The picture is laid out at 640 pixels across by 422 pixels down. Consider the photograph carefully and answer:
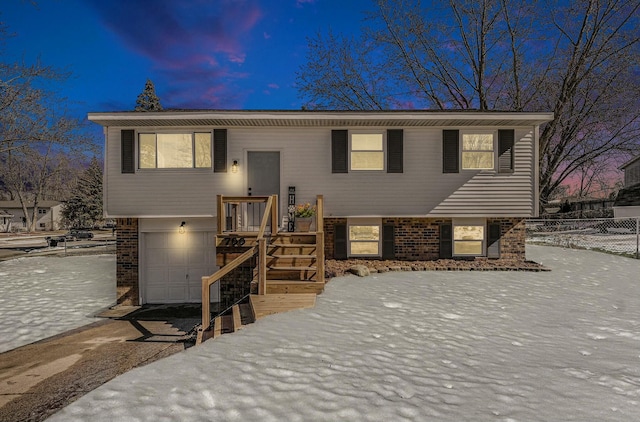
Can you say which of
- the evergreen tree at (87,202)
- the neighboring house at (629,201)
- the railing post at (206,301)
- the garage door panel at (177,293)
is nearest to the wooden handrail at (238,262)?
the railing post at (206,301)

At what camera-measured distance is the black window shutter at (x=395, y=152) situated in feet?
36.0

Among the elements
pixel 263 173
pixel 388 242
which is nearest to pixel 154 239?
pixel 263 173

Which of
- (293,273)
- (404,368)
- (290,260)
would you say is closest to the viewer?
(404,368)

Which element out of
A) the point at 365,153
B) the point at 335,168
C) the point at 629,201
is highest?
the point at 365,153

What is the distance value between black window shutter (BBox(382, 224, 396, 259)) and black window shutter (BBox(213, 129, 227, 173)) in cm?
588

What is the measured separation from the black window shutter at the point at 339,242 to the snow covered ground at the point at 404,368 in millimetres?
3989

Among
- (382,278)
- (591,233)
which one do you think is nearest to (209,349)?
Result: (382,278)

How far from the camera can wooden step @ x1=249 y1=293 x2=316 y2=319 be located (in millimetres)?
6156

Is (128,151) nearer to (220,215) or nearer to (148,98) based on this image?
(220,215)

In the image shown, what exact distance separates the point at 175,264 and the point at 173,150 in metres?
4.08

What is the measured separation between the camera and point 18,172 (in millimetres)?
47656

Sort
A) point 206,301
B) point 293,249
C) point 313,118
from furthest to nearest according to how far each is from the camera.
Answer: point 313,118
point 293,249
point 206,301

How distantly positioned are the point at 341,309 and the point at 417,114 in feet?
22.9

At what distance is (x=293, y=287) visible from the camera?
724 cm
